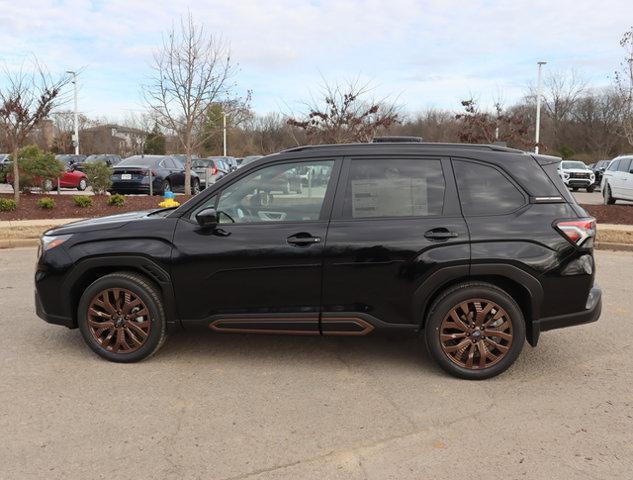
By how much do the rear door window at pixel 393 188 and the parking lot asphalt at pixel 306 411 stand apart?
1.26 metres

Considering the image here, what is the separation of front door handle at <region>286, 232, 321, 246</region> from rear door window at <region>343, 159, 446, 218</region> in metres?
0.31

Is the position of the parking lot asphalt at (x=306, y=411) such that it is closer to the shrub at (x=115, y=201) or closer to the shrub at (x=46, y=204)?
the shrub at (x=46, y=204)

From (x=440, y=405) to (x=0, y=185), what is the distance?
17029mm

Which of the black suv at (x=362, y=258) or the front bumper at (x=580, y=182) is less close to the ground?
the front bumper at (x=580, y=182)

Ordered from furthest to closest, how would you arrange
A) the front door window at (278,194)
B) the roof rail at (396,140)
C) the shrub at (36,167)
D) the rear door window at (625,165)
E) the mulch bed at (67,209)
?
the rear door window at (625,165), the shrub at (36,167), the mulch bed at (67,209), the roof rail at (396,140), the front door window at (278,194)

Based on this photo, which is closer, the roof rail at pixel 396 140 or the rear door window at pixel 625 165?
the roof rail at pixel 396 140

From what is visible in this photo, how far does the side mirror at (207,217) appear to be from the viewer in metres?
4.09

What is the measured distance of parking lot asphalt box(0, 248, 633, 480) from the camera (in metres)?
2.97

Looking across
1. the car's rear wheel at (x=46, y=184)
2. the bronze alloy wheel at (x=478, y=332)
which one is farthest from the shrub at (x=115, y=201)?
the bronze alloy wheel at (x=478, y=332)

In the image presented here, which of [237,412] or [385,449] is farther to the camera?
[237,412]

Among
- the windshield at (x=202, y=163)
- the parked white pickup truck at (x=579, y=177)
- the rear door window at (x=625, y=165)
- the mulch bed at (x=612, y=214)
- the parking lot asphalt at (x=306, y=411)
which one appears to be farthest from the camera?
the parked white pickup truck at (x=579, y=177)

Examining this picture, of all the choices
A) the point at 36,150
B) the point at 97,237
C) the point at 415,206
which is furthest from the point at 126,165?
the point at 415,206

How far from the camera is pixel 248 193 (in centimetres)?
427

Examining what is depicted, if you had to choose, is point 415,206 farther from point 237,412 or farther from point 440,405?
point 237,412
